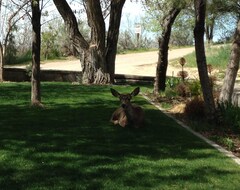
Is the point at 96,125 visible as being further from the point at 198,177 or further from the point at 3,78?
the point at 3,78

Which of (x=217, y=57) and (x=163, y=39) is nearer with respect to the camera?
(x=163, y=39)

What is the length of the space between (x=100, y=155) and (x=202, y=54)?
461 centimetres

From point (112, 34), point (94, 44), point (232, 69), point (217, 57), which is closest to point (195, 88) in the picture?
point (232, 69)

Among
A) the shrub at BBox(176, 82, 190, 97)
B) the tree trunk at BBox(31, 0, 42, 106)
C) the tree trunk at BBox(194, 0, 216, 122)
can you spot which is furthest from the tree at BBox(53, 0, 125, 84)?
the tree trunk at BBox(194, 0, 216, 122)

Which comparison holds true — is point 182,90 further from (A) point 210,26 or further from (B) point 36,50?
(A) point 210,26

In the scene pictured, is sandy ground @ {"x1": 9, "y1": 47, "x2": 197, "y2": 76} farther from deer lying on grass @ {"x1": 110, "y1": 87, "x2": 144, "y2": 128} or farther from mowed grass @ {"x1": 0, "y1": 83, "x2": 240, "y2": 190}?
deer lying on grass @ {"x1": 110, "y1": 87, "x2": 144, "y2": 128}

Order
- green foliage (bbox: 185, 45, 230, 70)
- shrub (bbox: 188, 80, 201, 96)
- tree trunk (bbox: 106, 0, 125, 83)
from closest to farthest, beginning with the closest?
1. shrub (bbox: 188, 80, 201, 96)
2. tree trunk (bbox: 106, 0, 125, 83)
3. green foliage (bbox: 185, 45, 230, 70)

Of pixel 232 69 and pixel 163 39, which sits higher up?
pixel 163 39

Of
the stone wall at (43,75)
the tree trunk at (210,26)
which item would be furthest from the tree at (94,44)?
the tree trunk at (210,26)

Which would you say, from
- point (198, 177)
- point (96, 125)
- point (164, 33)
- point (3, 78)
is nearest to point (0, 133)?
point (96, 125)

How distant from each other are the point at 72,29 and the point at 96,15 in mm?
1470

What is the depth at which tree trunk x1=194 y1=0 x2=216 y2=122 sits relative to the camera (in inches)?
425

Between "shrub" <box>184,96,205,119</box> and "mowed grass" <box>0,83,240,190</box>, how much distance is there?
3.24 ft

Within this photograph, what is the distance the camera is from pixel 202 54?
11.0m
